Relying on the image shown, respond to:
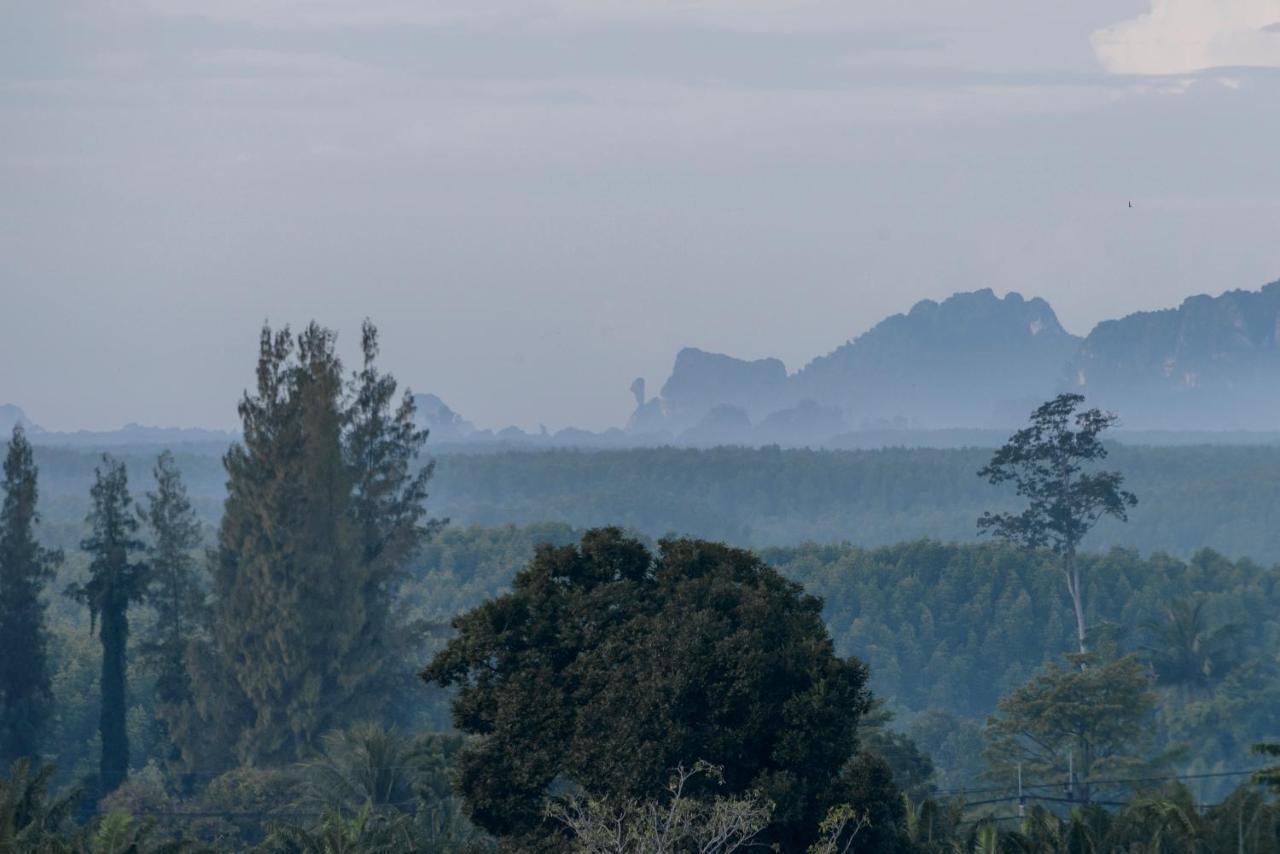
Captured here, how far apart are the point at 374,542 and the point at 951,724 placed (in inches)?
1193

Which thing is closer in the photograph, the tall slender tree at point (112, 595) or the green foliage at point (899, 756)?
the green foliage at point (899, 756)

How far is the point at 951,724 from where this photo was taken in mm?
83938

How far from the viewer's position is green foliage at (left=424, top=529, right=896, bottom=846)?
97.1 feet

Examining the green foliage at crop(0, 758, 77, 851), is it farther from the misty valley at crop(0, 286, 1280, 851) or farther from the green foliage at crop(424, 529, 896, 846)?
the green foliage at crop(424, 529, 896, 846)

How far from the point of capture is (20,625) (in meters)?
64.1

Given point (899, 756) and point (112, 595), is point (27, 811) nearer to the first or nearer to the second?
point (899, 756)

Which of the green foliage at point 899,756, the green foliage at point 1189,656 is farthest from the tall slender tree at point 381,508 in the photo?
the green foliage at point 1189,656

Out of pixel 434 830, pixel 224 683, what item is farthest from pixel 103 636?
pixel 434 830

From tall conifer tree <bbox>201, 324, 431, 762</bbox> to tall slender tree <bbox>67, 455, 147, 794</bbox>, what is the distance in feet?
10.1

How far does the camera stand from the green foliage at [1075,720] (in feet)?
205

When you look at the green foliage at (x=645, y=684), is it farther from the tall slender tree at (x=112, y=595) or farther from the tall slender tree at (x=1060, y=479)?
the tall slender tree at (x=1060, y=479)

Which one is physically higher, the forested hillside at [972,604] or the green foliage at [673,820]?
the green foliage at [673,820]

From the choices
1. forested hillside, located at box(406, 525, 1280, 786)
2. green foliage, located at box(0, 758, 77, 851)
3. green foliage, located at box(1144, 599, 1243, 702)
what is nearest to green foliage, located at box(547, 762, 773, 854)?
green foliage, located at box(0, 758, 77, 851)

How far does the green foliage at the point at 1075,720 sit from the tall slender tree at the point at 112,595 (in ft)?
97.6
